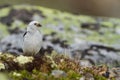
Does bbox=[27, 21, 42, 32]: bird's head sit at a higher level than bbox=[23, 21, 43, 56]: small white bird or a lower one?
higher

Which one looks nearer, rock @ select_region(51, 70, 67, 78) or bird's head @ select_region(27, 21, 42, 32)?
rock @ select_region(51, 70, 67, 78)

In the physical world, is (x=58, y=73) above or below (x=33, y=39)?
below

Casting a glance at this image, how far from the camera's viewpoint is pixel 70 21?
2858 cm

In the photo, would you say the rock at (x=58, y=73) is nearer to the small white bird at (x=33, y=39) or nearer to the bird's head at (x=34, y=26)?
the small white bird at (x=33, y=39)

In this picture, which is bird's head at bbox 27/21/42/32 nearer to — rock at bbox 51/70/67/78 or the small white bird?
the small white bird

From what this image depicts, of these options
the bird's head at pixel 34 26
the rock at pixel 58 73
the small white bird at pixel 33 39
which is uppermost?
the bird's head at pixel 34 26

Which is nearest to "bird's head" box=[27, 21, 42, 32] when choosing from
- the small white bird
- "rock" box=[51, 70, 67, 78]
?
the small white bird

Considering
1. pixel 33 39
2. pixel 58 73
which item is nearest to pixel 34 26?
pixel 33 39

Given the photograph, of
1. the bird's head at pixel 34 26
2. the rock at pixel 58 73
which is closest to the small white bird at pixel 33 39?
the bird's head at pixel 34 26

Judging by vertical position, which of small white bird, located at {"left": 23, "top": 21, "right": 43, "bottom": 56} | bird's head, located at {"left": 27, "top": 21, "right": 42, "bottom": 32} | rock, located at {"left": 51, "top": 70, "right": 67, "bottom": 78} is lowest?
rock, located at {"left": 51, "top": 70, "right": 67, "bottom": 78}

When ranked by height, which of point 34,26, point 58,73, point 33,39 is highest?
point 34,26

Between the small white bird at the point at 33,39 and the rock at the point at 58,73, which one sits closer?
the rock at the point at 58,73

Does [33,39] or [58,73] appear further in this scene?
[33,39]

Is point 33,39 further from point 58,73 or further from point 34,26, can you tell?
point 58,73
